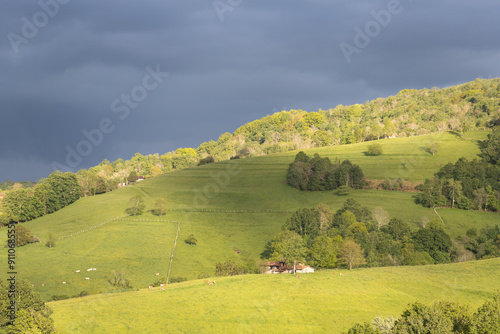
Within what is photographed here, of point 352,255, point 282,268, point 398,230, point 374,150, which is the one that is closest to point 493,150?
point 374,150

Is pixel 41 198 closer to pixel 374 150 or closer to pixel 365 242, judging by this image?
pixel 365 242

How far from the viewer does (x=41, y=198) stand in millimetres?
121875

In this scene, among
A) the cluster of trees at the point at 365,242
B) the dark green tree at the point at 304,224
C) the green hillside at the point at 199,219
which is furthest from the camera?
the dark green tree at the point at 304,224

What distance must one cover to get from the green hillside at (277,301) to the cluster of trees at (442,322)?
989 centimetres

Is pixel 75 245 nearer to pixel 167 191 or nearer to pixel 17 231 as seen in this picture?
pixel 17 231

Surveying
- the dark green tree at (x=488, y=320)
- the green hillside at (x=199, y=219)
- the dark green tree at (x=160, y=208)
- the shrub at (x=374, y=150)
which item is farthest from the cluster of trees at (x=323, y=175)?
the dark green tree at (x=488, y=320)

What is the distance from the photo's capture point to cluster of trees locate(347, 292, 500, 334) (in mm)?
28953

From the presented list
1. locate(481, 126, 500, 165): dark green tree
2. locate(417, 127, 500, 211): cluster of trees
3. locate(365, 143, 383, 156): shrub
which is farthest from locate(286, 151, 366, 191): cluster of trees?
locate(481, 126, 500, 165): dark green tree

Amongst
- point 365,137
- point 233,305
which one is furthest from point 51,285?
point 365,137

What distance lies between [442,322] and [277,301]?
20624 mm

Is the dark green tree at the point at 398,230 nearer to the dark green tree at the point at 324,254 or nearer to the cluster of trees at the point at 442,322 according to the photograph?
the dark green tree at the point at 324,254

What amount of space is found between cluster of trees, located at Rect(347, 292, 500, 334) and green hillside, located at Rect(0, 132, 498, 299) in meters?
46.4

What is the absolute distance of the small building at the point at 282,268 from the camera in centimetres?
6944

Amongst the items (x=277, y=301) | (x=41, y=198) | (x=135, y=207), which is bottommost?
(x=277, y=301)
